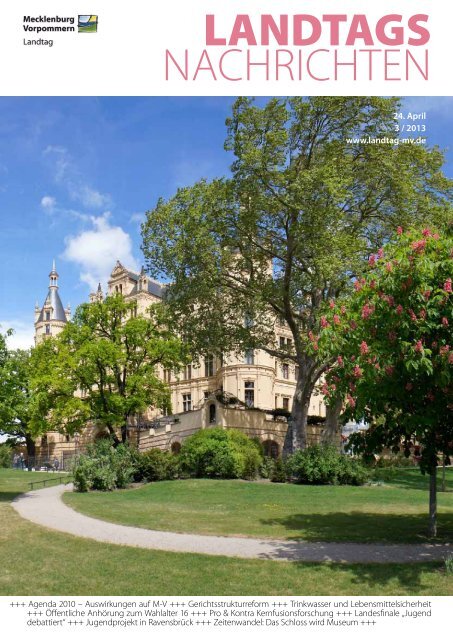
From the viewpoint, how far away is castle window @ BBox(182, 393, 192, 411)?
206 ft

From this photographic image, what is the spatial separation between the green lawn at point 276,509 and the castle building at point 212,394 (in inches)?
372

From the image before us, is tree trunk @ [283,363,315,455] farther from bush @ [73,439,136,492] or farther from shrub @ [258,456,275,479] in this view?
bush @ [73,439,136,492]

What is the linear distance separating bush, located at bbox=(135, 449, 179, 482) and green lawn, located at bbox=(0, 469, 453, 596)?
55.5 ft

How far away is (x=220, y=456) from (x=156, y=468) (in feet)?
10.9

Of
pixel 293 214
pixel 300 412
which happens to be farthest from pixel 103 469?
pixel 293 214

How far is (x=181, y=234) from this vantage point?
28.7 meters

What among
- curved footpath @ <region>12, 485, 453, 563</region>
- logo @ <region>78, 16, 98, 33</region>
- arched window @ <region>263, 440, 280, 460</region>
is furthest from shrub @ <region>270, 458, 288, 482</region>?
logo @ <region>78, 16, 98, 33</region>

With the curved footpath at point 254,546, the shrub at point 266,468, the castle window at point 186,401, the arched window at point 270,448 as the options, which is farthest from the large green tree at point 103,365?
the castle window at point 186,401

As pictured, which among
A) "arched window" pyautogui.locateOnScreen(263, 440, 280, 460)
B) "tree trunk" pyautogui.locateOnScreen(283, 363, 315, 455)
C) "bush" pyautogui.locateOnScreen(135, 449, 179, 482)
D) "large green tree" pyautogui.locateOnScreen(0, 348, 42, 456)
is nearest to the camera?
"large green tree" pyautogui.locateOnScreen(0, 348, 42, 456)

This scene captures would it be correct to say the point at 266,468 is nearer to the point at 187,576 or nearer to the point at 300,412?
the point at 300,412

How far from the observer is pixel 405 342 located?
995 centimetres

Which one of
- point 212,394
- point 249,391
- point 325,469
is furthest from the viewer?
point 249,391

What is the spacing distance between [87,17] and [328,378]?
333 inches
